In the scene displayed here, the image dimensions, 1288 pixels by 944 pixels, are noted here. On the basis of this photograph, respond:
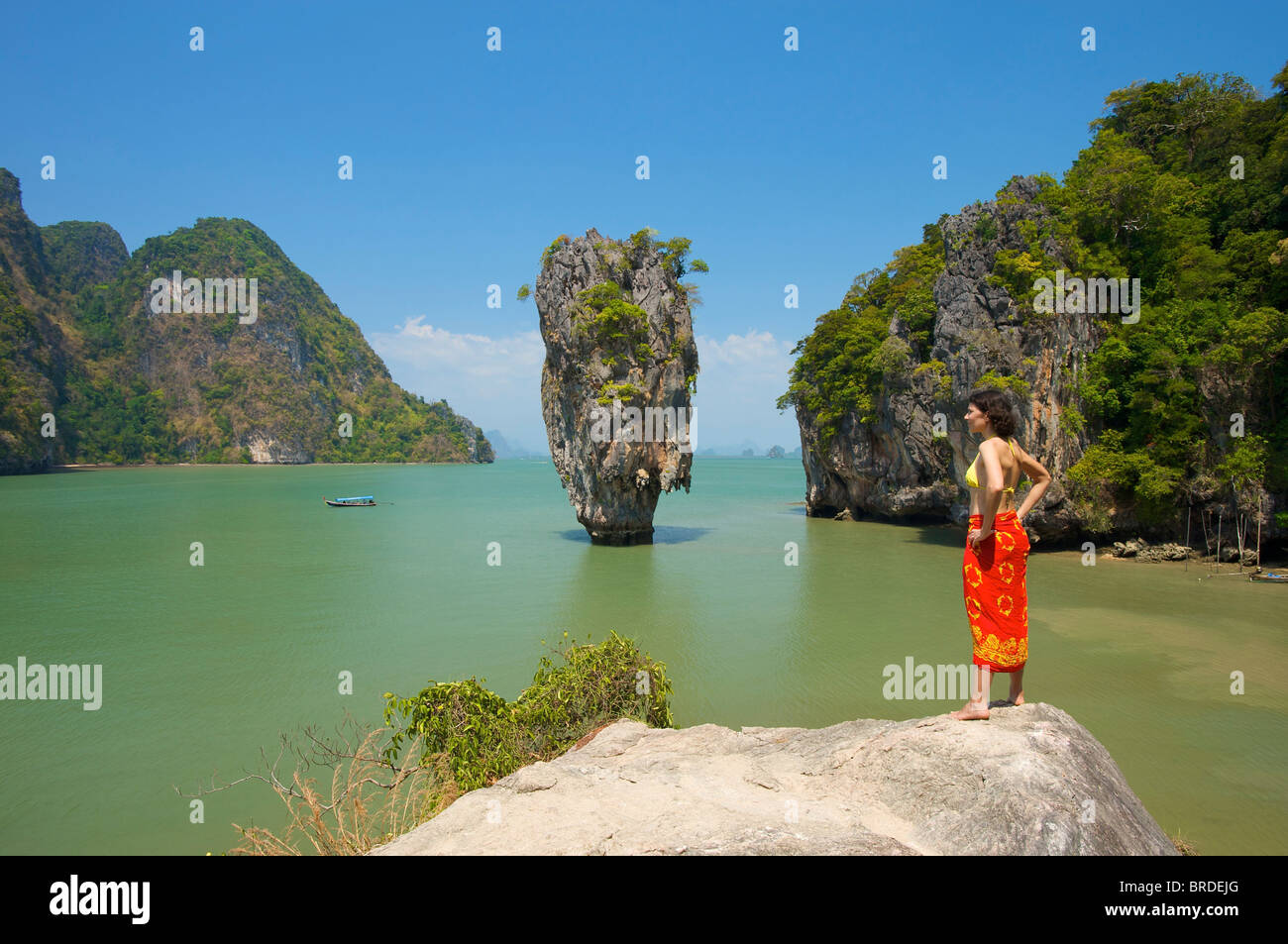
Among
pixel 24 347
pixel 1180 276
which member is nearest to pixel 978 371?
pixel 1180 276

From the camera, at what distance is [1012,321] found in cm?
2139

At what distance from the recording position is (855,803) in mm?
3756

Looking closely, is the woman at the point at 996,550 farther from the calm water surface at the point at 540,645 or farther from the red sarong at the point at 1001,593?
the calm water surface at the point at 540,645

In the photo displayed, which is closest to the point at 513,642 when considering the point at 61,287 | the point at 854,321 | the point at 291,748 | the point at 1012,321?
the point at 291,748

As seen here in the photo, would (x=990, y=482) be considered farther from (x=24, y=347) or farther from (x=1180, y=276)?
(x=24, y=347)

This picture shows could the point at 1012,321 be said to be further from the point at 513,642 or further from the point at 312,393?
the point at 312,393

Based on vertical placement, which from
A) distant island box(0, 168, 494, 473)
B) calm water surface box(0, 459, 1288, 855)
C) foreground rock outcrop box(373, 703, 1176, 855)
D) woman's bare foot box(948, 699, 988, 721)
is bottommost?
calm water surface box(0, 459, 1288, 855)

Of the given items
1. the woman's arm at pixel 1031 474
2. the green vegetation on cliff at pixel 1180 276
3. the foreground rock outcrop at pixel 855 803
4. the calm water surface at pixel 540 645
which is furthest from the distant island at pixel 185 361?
the woman's arm at pixel 1031 474

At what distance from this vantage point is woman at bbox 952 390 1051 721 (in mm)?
3926

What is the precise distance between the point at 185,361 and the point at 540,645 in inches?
4702

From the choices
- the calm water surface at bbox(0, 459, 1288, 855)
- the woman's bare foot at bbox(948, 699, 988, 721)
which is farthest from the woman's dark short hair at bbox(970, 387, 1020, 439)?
the calm water surface at bbox(0, 459, 1288, 855)

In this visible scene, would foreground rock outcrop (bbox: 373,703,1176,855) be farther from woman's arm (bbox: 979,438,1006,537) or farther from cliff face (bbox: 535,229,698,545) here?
cliff face (bbox: 535,229,698,545)

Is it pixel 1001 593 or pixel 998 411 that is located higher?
pixel 998 411

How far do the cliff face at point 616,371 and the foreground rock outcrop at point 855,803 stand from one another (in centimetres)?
1750
